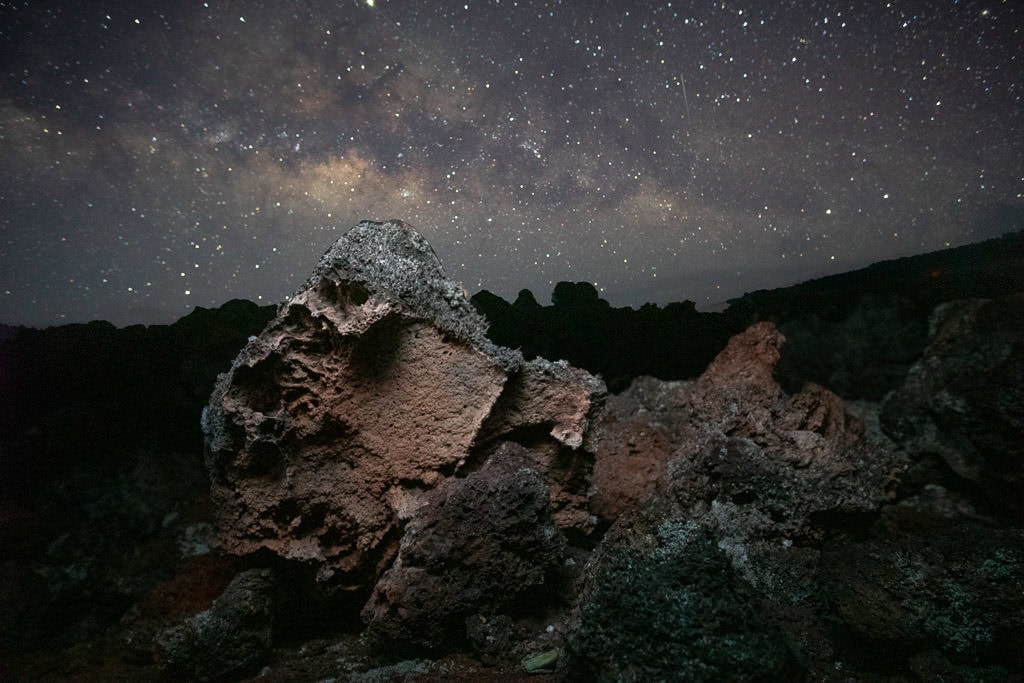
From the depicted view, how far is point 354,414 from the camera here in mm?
3004

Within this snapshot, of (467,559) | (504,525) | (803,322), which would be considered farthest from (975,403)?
(467,559)

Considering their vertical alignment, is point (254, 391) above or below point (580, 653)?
above

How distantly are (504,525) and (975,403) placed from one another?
504 cm

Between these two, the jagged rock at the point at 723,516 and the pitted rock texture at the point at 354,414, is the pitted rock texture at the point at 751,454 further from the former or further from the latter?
the pitted rock texture at the point at 354,414

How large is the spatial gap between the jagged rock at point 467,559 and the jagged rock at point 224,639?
94cm

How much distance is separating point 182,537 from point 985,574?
23.2 feet

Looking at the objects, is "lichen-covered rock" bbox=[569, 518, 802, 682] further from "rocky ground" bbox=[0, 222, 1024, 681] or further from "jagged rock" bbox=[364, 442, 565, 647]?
"jagged rock" bbox=[364, 442, 565, 647]

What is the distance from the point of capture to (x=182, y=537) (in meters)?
4.77

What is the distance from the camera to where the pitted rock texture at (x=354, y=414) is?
2.91m

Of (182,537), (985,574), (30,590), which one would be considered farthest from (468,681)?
(30,590)

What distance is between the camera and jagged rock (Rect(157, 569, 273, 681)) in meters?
2.79

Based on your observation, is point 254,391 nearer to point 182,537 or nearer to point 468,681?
point 468,681

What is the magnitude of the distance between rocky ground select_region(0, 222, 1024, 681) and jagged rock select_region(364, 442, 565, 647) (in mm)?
17

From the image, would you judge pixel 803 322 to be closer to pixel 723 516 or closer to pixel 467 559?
pixel 723 516
